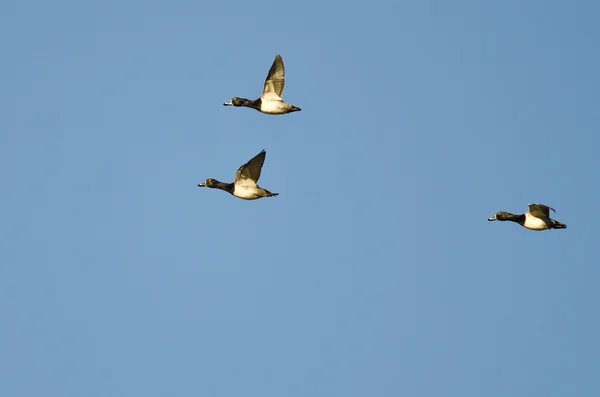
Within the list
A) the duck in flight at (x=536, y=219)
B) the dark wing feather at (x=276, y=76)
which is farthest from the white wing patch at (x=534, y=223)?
the dark wing feather at (x=276, y=76)

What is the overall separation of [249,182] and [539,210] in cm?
1234

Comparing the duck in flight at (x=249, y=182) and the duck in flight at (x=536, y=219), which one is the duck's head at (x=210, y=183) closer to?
the duck in flight at (x=249, y=182)

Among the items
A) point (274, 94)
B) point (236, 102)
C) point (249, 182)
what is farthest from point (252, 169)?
point (236, 102)

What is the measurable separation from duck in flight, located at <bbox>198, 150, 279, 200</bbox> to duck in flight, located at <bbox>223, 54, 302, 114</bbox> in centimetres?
325


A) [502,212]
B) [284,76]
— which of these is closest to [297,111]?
[284,76]

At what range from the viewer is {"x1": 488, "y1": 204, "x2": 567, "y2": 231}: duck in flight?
59.2m

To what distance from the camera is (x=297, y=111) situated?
196 ft

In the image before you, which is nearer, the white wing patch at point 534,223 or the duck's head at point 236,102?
the white wing patch at point 534,223

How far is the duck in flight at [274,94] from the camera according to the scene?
195ft

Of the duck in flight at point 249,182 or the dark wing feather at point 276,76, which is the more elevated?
the dark wing feather at point 276,76

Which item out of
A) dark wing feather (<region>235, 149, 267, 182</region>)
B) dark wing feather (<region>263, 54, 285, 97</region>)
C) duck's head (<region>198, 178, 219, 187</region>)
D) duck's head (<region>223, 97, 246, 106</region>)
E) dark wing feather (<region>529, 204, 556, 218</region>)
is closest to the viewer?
dark wing feather (<region>235, 149, 267, 182</region>)

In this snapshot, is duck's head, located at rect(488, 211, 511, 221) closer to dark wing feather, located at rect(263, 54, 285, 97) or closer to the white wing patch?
the white wing patch

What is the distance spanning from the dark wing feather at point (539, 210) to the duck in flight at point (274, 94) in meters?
10.8

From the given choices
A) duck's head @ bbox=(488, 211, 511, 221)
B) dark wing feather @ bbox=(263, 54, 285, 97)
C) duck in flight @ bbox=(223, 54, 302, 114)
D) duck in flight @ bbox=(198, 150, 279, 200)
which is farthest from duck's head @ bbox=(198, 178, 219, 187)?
duck's head @ bbox=(488, 211, 511, 221)
